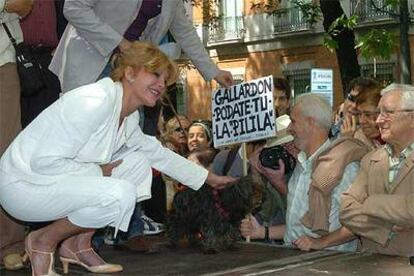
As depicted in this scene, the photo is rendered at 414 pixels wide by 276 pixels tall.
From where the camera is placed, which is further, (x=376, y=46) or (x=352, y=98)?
(x=376, y=46)

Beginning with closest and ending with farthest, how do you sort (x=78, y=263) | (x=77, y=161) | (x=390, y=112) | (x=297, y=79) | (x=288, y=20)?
(x=77, y=161)
(x=78, y=263)
(x=390, y=112)
(x=297, y=79)
(x=288, y=20)

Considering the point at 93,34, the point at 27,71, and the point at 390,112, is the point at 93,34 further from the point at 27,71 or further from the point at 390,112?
the point at 390,112

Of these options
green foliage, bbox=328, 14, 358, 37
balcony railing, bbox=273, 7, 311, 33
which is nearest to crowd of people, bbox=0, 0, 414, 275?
green foliage, bbox=328, 14, 358, 37

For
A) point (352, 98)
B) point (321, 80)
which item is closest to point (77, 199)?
point (352, 98)

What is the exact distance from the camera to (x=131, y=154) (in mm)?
4219

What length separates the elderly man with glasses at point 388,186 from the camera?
4168 millimetres

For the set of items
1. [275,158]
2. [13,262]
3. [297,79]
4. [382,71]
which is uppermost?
[382,71]

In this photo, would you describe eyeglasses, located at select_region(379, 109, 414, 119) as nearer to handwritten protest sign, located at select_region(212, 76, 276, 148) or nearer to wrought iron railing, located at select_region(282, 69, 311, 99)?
handwritten protest sign, located at select_region(212, 76, 276, 148)

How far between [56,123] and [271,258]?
149 cm

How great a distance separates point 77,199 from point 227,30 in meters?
25.0

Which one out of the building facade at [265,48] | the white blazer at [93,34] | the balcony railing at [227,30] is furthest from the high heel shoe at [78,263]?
the balcony railing at [227,30]

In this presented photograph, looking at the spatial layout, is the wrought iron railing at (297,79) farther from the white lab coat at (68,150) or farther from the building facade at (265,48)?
the white lab coat at (68,150)

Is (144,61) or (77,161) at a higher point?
(144,61)

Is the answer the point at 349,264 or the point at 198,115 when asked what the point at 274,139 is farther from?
the point at 198,115
